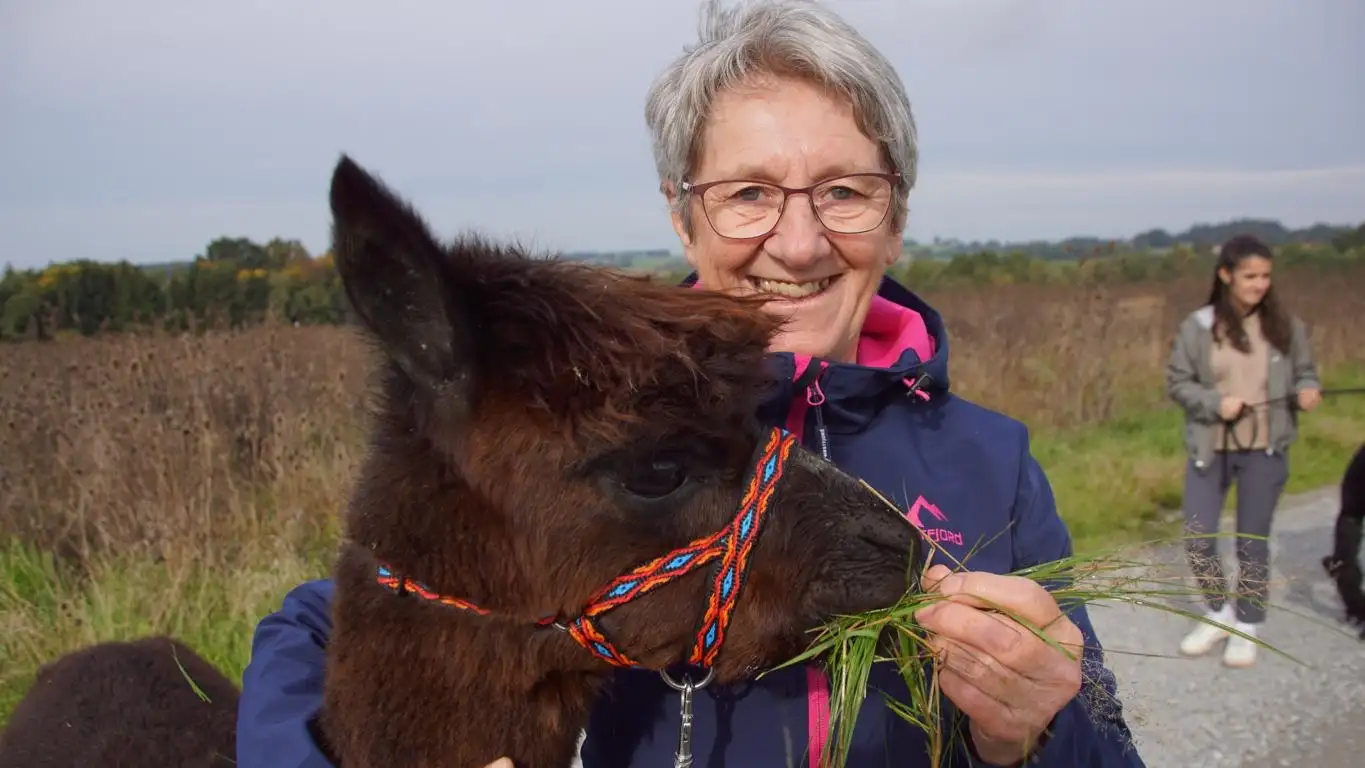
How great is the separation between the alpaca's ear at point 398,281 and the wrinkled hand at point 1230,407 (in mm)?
6210

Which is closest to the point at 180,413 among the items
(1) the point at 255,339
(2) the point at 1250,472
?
(1) the point at 255,339

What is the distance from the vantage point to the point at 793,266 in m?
2.17

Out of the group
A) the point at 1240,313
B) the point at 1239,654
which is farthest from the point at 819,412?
the point at 1240,313

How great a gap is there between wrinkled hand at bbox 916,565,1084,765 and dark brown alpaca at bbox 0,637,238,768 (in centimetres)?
202

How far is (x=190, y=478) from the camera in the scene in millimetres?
6270

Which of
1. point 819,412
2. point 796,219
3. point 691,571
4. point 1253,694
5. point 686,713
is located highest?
point 796,219

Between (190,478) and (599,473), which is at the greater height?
(599,473)

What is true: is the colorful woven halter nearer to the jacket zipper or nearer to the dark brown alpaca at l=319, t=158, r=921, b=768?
the dark brown alpaca at l=319, t=158, r=921, b=768

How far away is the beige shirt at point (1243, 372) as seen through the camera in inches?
259

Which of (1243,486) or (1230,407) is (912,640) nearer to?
(1230,407)

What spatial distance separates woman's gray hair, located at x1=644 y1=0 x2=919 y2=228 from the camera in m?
2.12

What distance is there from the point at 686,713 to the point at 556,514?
470 mm

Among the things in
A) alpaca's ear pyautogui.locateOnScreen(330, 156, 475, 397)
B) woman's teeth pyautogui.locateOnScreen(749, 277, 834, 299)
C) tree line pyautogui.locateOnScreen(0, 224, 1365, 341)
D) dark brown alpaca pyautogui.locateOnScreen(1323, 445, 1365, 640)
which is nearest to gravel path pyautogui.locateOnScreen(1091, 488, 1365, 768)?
dark brown alpaca pyautogui.locateOnScreen(1323, 445, 1365, 640)

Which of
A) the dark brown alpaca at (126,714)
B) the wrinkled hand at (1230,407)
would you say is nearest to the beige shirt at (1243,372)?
the wrinkled hand at (1230,407)
